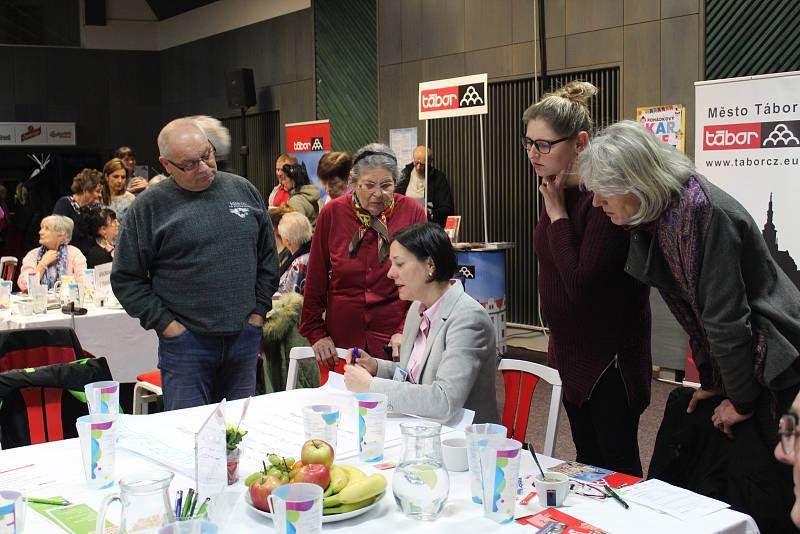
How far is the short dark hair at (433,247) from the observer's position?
2789 mm

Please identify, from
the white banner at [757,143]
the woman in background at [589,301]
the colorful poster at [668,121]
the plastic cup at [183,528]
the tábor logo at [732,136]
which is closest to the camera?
the plastic cup at [183,528]

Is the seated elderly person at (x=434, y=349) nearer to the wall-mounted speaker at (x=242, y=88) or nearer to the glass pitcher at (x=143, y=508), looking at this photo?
the glass pitcher at (x=143, y=508)

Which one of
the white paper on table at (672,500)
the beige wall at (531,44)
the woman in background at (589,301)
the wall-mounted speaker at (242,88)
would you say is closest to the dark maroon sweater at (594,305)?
the woman in background at (589,301)

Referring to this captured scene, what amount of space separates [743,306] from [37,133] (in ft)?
44.1

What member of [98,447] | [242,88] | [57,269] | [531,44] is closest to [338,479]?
[98,447]

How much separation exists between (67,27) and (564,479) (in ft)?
45.7

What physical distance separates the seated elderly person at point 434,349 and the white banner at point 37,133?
12.3 metres

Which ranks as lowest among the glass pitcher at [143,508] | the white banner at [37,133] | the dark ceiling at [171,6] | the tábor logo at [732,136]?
the glass pitcher at [143,508]

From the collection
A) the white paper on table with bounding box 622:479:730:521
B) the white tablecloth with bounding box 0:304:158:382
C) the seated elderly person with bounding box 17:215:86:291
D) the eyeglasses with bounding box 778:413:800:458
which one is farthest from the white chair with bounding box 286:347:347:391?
the seated elderly person with bounding box 17:215:86:291

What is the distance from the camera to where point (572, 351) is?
8.66 feet

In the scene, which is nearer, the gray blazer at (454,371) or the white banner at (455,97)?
the gray blazer at (454,371)

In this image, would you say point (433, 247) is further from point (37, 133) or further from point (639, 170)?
point (37, 133)

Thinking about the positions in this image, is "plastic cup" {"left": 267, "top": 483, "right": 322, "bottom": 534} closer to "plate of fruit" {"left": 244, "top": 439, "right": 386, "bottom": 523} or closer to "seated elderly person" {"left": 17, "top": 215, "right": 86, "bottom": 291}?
"plate of fruit" {"left": 244, "top": 439, "right": 386, "bottom": 523}

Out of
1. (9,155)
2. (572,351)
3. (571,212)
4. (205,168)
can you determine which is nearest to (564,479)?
(572,351)
